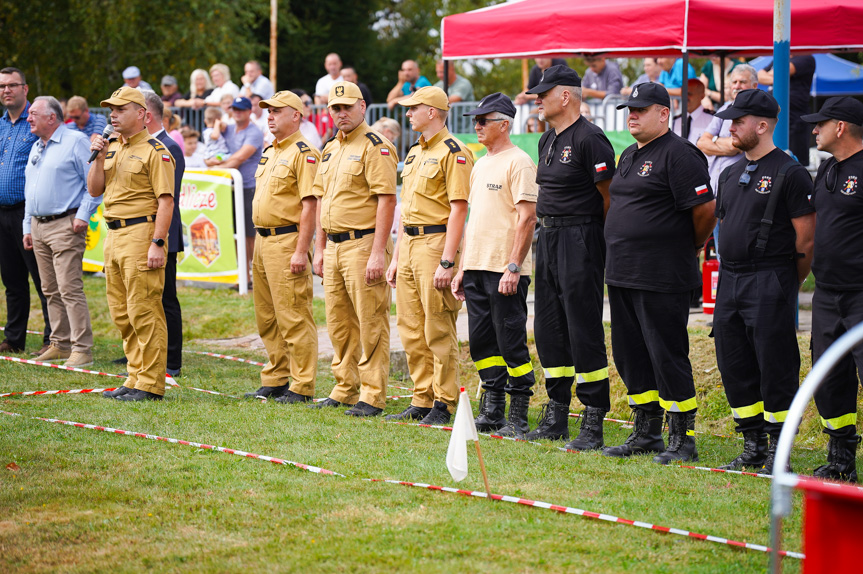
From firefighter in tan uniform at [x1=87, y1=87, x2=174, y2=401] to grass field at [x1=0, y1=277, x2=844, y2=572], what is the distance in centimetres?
52

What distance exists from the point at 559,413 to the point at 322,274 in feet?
7.73

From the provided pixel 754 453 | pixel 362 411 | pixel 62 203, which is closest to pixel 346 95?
pixel 362 411

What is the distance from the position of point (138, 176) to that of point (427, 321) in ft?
8.92

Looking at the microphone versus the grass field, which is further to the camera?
the microphone

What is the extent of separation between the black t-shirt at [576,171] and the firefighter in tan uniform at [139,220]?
325 centimetres

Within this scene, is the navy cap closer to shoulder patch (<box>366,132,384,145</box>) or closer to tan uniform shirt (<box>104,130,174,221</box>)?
tan uniform shirt (<box>104,130,174,221</box>)

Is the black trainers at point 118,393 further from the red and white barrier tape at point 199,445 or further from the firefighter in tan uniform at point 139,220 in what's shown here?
the red and white barrier tape at point 199,445

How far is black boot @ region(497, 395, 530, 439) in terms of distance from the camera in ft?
24.5

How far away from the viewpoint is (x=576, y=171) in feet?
22.7

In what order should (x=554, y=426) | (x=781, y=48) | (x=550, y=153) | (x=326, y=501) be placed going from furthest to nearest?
(x=781, y=48) < (x=554, y=426) < (x=550, y=153) < (x=326, y=501)

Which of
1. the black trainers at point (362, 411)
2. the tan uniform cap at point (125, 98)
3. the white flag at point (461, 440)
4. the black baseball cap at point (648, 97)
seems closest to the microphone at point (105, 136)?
the tan uniform cap at point (125, 98)

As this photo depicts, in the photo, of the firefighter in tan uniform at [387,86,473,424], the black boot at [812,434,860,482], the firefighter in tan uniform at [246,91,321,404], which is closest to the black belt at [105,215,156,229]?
the firefighter in tan uniform at [246,91,321,404]

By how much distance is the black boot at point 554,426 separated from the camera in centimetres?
734

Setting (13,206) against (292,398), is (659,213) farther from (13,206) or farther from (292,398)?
(13,206)
